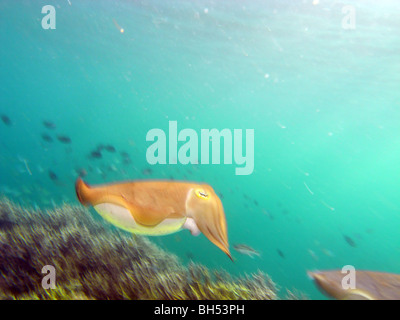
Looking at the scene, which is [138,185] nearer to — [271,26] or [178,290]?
[178,290]

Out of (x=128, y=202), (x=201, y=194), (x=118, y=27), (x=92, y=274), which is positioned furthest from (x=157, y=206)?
(x=118, y=27)

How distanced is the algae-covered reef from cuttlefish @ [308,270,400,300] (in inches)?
47.7

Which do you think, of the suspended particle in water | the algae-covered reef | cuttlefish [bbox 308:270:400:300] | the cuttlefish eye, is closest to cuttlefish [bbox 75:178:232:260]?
the cuttlefish eye

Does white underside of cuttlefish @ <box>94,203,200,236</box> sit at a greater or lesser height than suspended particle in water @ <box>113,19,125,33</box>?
lesser

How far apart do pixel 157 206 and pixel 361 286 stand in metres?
1.82

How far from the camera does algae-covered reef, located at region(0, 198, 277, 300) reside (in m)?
2.98

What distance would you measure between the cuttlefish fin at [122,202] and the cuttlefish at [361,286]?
1.40 metres

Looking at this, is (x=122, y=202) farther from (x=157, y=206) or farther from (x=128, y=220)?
(x=157, y=206)

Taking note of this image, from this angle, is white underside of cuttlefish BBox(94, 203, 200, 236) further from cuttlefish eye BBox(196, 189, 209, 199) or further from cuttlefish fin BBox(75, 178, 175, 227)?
cuttlefish eye BBox(196, 189, 209, 199)

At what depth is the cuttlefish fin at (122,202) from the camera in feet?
7.47

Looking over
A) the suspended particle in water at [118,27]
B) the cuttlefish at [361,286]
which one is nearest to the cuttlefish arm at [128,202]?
the cuttlefish at [361,286]

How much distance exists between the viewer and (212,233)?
7.89 ft

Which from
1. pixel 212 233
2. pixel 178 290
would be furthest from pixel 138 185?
pixel 178 290
